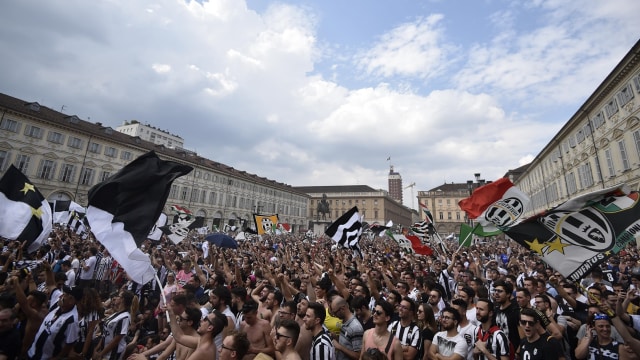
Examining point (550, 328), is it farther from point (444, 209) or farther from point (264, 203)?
point (444, 209)

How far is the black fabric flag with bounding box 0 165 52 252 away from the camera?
7477mm

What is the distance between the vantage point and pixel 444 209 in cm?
8888

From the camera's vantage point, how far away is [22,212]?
7.70m

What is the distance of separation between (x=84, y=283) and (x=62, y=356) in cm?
627

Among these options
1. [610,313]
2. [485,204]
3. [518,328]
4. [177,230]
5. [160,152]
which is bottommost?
[518,328]

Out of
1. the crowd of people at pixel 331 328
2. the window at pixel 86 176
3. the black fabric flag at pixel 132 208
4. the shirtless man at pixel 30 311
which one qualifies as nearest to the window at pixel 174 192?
the window at pixel 86 176

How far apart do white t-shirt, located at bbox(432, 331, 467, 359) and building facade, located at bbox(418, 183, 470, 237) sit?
8843 cm

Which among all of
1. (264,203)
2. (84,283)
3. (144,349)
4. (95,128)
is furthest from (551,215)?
(264,203)

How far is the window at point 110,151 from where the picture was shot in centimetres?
3931

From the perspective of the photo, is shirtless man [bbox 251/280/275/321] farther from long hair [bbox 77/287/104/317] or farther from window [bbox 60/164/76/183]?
window [bbox 60/164/76/183]

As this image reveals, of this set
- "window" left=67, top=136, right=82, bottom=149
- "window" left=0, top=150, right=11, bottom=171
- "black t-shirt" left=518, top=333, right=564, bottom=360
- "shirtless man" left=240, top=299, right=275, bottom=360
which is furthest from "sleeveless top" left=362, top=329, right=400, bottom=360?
"window" left=67, top=136, right=82, bottom=149

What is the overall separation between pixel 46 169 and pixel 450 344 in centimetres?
4417

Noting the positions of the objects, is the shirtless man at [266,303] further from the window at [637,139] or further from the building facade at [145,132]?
the building facade at [145,132]

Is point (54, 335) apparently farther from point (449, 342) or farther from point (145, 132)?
point (145, 132)
